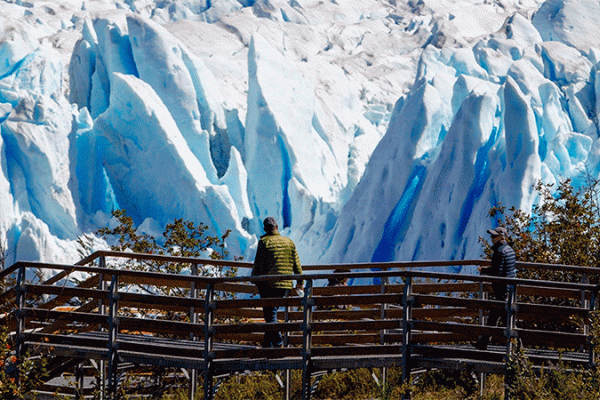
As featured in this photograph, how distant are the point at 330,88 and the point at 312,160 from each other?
7.04 metres

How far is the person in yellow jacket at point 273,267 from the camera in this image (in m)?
7.36

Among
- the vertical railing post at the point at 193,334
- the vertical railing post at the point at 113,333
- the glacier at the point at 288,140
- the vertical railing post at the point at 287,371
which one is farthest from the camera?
the glacier at the point at 288,140

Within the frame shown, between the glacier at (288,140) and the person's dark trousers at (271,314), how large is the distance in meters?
10.6

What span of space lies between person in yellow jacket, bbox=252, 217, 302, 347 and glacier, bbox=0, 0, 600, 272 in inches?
414

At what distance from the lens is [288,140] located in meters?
26.0

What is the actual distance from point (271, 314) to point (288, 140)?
18.8 meters

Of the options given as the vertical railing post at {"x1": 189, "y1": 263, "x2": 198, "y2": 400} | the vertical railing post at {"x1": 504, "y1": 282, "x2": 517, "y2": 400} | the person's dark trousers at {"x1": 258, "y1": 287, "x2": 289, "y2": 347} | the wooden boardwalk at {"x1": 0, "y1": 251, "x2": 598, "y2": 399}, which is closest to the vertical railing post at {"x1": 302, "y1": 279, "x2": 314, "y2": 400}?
the wooden boardwalk at {"x1": 0, "y1": 251, "x2": 598, "y2": 399}

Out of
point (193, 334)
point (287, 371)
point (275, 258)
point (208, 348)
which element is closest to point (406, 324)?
point (275, 258)

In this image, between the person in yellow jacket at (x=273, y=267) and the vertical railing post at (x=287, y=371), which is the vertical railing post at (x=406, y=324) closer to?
the person in yellow jacket at (x=273, y=267)

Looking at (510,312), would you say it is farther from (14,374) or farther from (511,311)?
(14,374)

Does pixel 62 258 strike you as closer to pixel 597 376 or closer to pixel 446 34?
pixel 597 376

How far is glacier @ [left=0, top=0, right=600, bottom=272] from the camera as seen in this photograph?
64.7 ft

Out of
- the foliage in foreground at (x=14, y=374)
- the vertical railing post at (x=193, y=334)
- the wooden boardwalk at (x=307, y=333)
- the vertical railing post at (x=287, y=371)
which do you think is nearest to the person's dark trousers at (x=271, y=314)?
the wooden boardwalk at (x=307, y=333)

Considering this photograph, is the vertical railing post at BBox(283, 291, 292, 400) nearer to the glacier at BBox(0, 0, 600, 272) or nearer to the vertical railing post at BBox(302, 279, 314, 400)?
the vertical railing post at BBox(302, 279, 314, 400)
